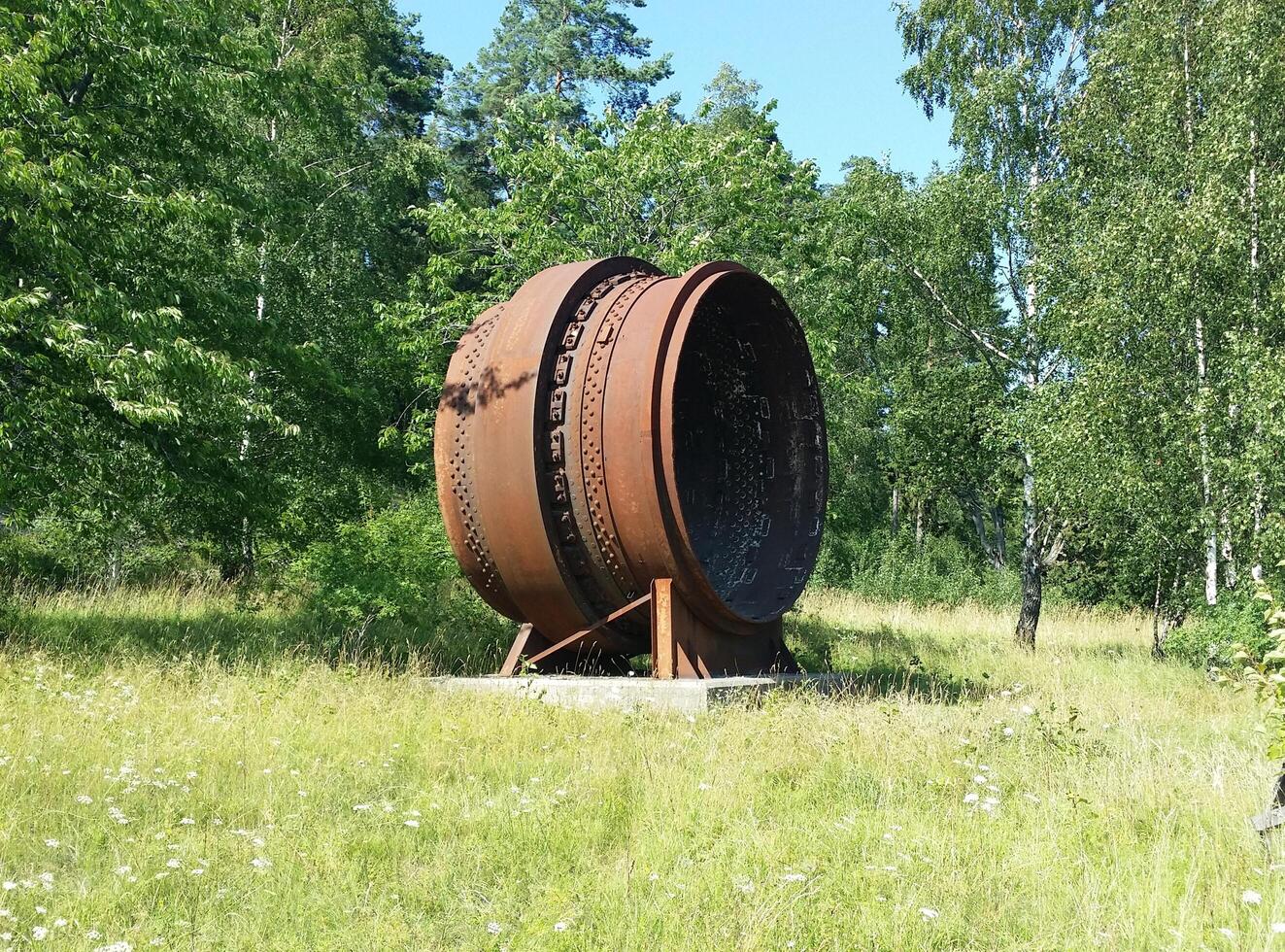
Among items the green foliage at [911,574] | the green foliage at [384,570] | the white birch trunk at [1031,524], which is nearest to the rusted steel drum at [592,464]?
the green foliage at [384,570]

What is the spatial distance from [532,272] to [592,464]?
336 inches

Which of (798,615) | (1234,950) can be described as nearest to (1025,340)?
(798,615)

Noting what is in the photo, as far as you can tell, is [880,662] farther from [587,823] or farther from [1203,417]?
[587,823]

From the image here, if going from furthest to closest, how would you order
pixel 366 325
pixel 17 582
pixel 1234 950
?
1. pixel 366 325
2. pixel 17 582
3. pixel 1234 950

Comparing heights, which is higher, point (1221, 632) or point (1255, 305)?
point (1255, 305)

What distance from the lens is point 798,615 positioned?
16.3 meters

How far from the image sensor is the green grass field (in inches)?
136

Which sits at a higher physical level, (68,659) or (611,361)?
(611,361)

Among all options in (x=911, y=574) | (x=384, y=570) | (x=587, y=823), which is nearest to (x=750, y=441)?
(x=384, y=570)

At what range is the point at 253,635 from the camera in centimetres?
977

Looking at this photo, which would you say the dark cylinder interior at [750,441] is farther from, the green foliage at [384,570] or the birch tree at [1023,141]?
the birch tree at [1023,141]

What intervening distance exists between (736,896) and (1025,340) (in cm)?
1606

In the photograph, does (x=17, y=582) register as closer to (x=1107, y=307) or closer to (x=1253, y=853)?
(x=1253, y=853)

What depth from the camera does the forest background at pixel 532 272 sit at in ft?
28.8
